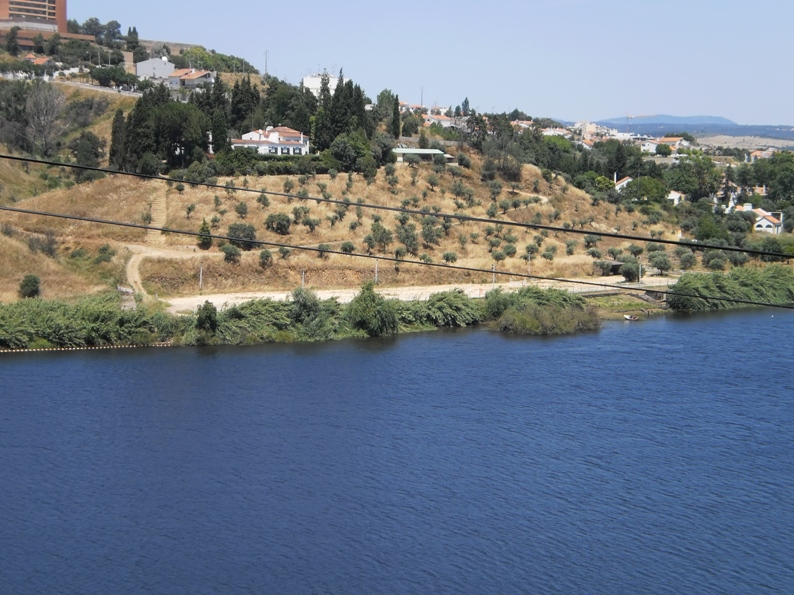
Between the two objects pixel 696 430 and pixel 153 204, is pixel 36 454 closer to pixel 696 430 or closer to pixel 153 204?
pixel 696 430

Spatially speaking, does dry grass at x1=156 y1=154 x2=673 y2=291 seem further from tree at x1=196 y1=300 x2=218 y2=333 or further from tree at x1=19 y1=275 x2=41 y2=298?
tree at x1=196 y1=300 x2=218 y2=333

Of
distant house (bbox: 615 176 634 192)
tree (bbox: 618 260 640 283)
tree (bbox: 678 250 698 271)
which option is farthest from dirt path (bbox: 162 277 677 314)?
distant house (bbox: 615 176 634 192)

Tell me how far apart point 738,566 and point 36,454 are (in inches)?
503

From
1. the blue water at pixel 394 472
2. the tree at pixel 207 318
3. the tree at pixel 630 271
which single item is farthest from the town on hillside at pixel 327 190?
the blue water at pixel 394 472

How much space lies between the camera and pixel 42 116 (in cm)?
4881

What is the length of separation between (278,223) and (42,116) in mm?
17882

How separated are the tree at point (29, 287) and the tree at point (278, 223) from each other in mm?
9552

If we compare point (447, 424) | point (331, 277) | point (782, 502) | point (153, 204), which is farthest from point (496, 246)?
point (782, 502)

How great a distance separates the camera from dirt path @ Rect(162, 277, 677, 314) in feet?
102

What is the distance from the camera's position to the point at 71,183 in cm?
4216

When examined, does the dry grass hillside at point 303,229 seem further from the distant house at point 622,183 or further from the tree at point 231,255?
the distant house at point 622,183

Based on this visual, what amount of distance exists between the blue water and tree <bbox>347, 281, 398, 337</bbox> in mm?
1921

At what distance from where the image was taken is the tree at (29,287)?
3059cm

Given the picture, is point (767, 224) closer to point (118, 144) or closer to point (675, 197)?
point (675, 197)
